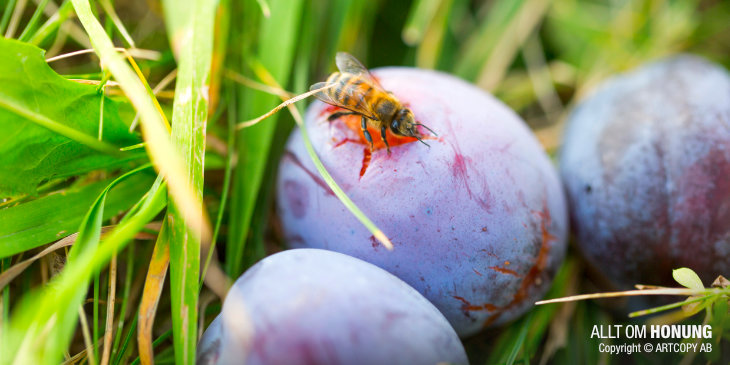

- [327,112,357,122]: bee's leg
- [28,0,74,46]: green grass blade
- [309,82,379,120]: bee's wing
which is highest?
[28,0,74,46]: green grass blade

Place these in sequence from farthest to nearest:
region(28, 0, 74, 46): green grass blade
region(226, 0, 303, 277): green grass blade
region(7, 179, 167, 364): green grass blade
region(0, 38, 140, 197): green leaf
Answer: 1. region(226, 0, 303, 277): green grass blade
2. region(28, 0, 74, 46): green grass blade
3. region(0, 38, 140, 197): green leaf
4. region(7, 179, 167, 364): green grass blade

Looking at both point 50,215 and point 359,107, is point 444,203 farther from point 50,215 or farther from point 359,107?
point 50,215

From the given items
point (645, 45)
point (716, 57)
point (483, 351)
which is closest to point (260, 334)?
point (483, 351)

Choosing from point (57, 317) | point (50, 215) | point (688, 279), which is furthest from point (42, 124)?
point (688, 279)

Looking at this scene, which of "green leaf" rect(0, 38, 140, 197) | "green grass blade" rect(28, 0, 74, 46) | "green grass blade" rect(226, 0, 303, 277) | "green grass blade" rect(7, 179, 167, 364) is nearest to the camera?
"green grass blade" rect(7, 179, 167, 364)

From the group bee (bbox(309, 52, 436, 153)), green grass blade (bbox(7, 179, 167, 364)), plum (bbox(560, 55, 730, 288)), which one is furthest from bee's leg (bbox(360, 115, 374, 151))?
plum (bbox(560, 55, 730, 288))

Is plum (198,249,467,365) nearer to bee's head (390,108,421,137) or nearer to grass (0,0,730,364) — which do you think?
grass (0,0,730,364)

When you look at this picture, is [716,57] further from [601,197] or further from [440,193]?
[440,193]

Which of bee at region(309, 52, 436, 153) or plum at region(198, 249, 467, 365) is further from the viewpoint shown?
bee at region(309, 52, 436, 153)
